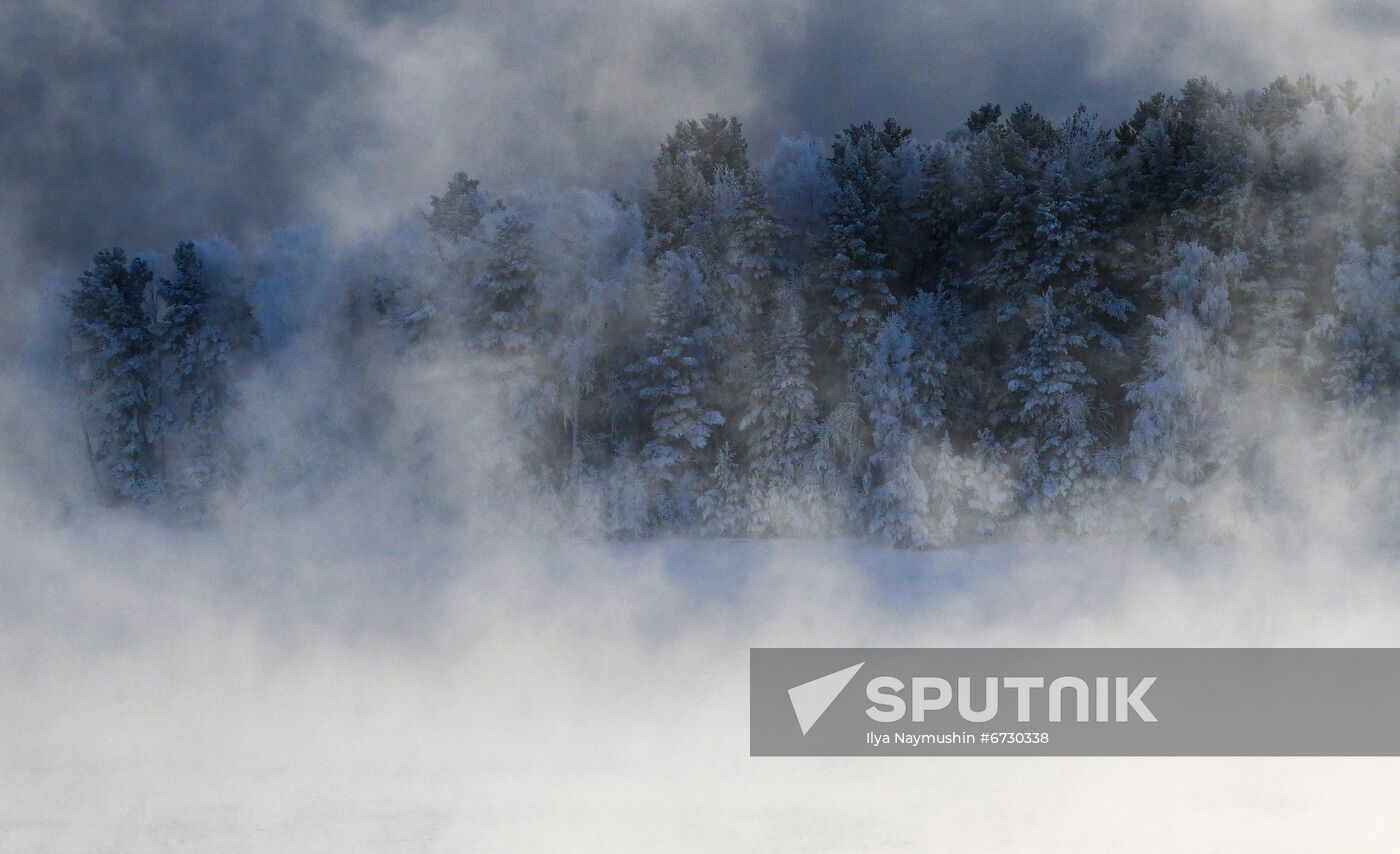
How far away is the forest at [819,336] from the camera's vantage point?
16.4 metres

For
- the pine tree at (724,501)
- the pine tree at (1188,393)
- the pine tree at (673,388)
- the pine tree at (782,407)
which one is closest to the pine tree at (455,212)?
the pine tree at (673,388)

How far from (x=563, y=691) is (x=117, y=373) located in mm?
13727

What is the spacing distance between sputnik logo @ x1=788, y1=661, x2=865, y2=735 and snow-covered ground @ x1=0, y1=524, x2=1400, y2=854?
0.52 m

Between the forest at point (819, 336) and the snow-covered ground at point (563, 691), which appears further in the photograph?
the forest at point (819, 336)

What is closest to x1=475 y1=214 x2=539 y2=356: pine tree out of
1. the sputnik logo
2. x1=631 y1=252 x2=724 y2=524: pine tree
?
x1=631 y1=252 x2=724 y2=524: pine tree

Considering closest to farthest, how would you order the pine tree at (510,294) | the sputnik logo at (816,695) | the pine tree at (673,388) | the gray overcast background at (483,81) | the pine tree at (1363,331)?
the sputnik logo at (816,695)
the gray overcast background at (483,81)
the pine tree at (1363,331)
the pine tree at (673,388)
the pine tree at (510,294)

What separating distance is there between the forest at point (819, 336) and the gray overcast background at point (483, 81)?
0.69 meters

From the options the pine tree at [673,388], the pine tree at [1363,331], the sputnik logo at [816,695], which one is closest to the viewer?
the sputnik logo at [816,695]

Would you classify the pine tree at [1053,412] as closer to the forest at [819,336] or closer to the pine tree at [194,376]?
the forest at [819,336]

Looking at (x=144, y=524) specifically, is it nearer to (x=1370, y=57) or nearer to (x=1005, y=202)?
(x=1005, y=202)

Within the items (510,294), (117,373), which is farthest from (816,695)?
(117,373)

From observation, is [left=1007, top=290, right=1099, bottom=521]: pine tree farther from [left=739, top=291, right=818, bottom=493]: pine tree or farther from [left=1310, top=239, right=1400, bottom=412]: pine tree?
[left=1310, top=239, right=1400, bottom=412]: pine tree

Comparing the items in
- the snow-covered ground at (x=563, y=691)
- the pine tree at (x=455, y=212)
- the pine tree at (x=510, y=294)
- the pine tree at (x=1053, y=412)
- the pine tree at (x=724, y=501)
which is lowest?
the snow-covered ground at (x=563, y=691)

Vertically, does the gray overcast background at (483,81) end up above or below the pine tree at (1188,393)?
above
